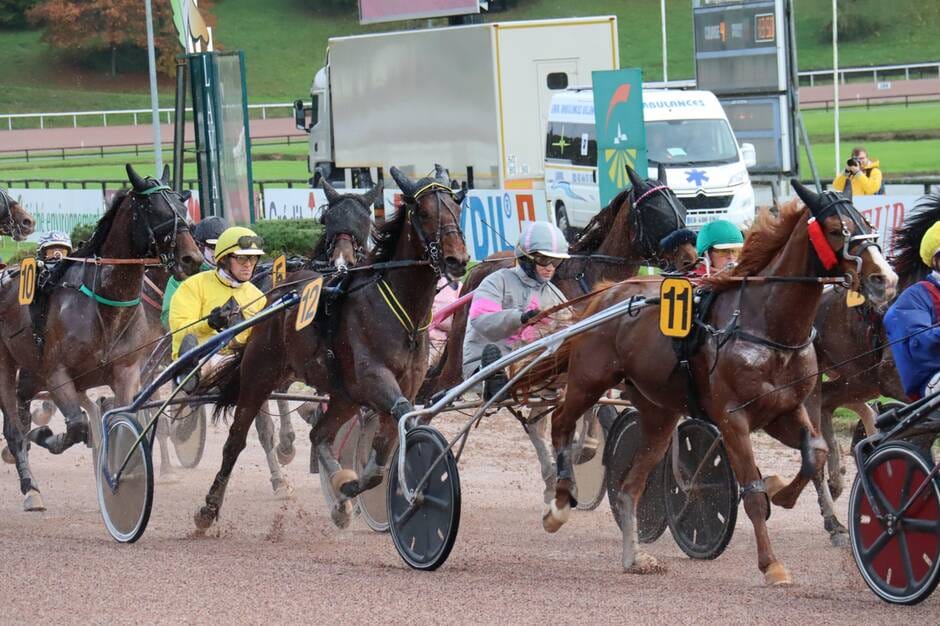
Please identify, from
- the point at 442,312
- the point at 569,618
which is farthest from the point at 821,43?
the point at 569,618

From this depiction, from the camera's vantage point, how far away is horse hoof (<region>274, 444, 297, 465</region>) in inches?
413

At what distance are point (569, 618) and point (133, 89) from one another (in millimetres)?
55976

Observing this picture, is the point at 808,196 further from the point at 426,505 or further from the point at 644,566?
the point at 426,505

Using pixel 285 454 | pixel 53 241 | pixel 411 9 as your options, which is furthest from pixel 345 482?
pixel 411 9

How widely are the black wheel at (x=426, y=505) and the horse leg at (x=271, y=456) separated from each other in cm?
275

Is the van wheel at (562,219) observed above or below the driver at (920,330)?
above

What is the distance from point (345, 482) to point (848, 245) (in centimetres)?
308

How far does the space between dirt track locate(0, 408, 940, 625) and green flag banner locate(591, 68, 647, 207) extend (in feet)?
17.1

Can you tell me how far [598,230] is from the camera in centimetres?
909

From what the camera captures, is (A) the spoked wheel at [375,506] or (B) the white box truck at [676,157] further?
(B) the white box truck at [676,157]

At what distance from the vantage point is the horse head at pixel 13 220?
11.2 m

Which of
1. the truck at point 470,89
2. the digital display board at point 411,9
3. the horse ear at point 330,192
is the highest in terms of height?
the digital display board at point 411,9

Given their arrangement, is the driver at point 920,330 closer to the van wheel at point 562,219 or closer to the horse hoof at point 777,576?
the horse hoof at point 777,576

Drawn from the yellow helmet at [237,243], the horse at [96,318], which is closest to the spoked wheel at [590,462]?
the yellow helmet at [237,243]
